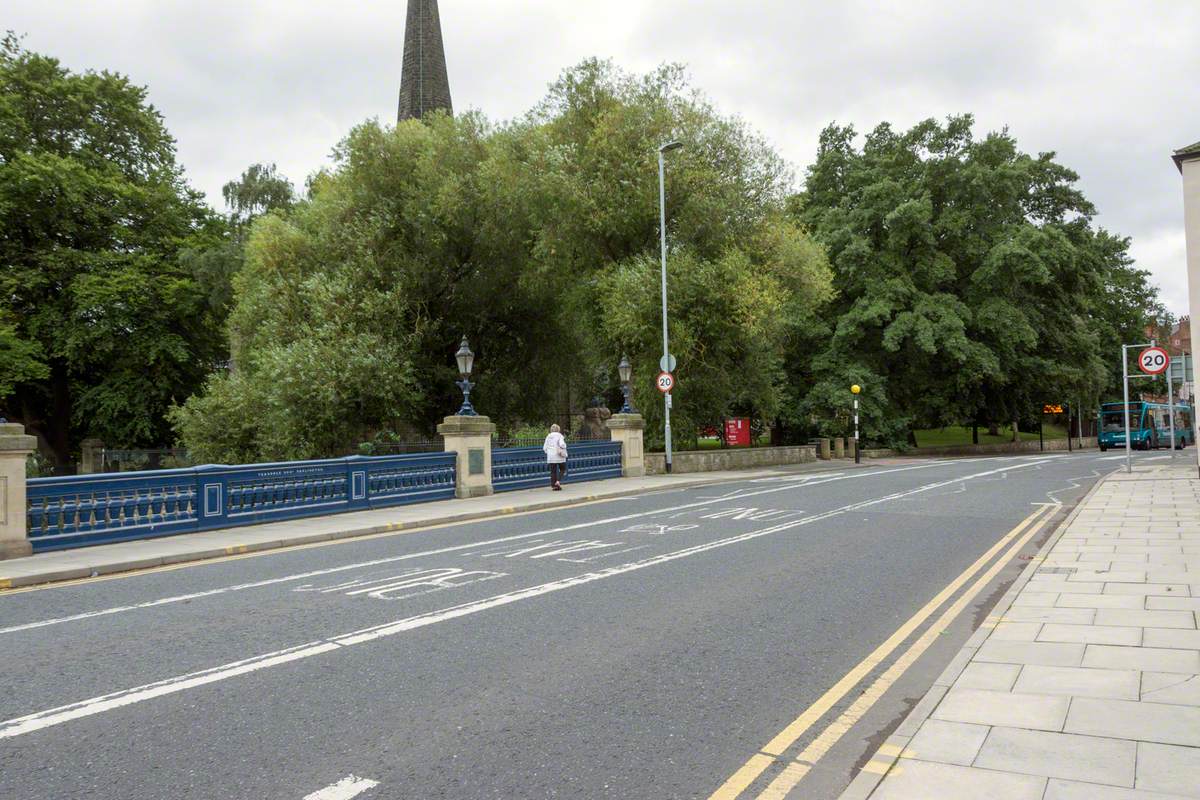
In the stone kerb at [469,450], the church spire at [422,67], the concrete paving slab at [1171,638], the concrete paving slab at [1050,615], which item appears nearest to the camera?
the concrete paving slab at [1171,638]

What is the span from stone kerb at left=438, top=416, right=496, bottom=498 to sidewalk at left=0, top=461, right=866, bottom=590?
1.44 ft

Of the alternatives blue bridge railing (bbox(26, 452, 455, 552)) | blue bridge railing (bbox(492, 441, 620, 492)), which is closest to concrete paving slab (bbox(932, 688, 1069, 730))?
blue bridge railing (bbox(26, 452, 455, 552))

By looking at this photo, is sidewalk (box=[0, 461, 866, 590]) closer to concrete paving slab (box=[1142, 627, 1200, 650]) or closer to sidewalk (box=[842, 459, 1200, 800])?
sidewalk (box=[842, 459, 1200, 800])

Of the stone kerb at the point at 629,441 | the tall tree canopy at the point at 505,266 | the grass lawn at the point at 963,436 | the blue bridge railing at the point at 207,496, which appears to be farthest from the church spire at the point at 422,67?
the blue bridge railing at the point at 207,496

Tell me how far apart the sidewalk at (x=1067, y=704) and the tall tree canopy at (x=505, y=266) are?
19.7 meters

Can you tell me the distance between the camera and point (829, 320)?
43188mm

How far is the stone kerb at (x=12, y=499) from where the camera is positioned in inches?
426

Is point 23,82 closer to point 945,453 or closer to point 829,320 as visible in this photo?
point 829,320

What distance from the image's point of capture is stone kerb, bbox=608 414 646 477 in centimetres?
2533

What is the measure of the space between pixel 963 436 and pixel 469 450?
171ft

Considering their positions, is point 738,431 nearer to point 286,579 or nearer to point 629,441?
point 629,441

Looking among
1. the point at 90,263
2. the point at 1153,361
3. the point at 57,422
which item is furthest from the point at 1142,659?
the point at 57,422

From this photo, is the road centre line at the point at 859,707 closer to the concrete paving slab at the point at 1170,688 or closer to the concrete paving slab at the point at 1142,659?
the concrete paving slab at the point at 1142,659

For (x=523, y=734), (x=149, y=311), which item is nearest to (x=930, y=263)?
(x=149, y=311)
